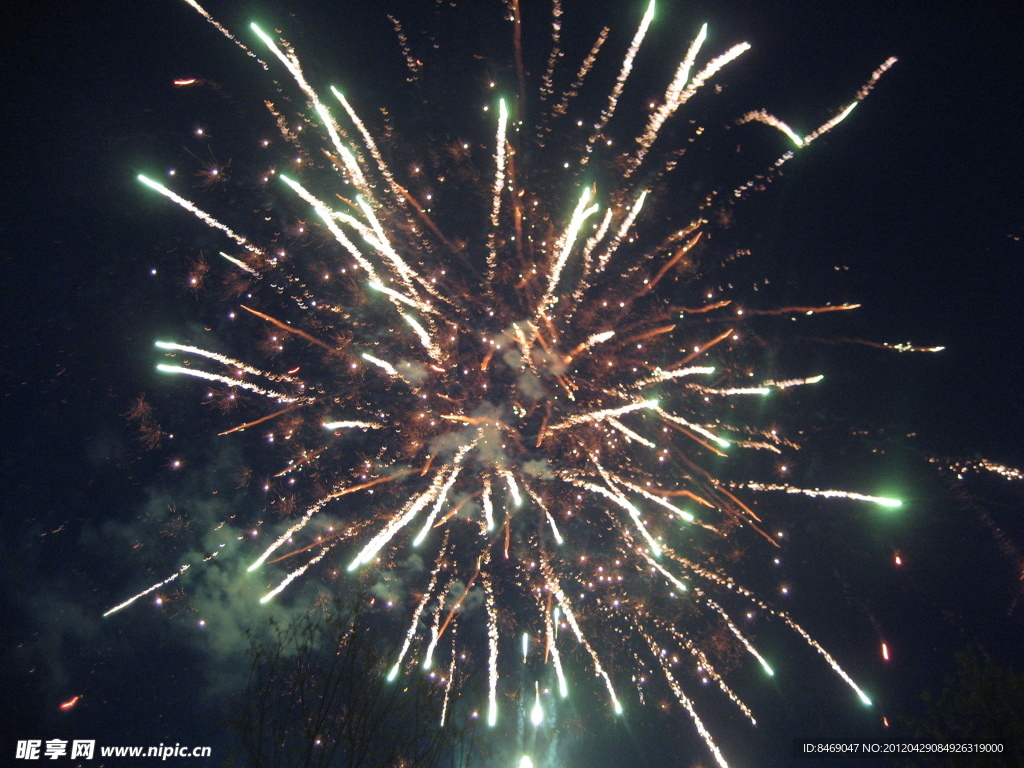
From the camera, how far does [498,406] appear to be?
9.05m

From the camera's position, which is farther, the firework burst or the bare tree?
the firework burst

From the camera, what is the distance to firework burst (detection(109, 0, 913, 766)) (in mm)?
8617

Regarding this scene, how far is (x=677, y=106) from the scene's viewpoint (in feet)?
25.5

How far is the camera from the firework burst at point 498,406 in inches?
339

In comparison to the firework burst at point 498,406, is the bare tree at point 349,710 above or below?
below

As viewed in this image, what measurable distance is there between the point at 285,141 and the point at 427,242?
364cm

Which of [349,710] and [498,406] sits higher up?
[498,406]

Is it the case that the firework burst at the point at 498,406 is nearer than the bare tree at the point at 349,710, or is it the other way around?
the bare tree at the point at 349,710

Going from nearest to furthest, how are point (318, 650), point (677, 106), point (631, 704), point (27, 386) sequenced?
point (677, 106)
point (27, 386)
point (318, 650)
point (631, 704)

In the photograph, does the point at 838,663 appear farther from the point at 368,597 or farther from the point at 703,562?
the point at 368,597

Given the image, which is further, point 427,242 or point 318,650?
point 318,650

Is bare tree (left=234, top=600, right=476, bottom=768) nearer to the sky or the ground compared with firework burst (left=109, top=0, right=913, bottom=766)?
nearer to the ground

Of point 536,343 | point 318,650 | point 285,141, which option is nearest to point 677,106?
point 536,343

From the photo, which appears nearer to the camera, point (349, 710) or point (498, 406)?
point (349, 710)
